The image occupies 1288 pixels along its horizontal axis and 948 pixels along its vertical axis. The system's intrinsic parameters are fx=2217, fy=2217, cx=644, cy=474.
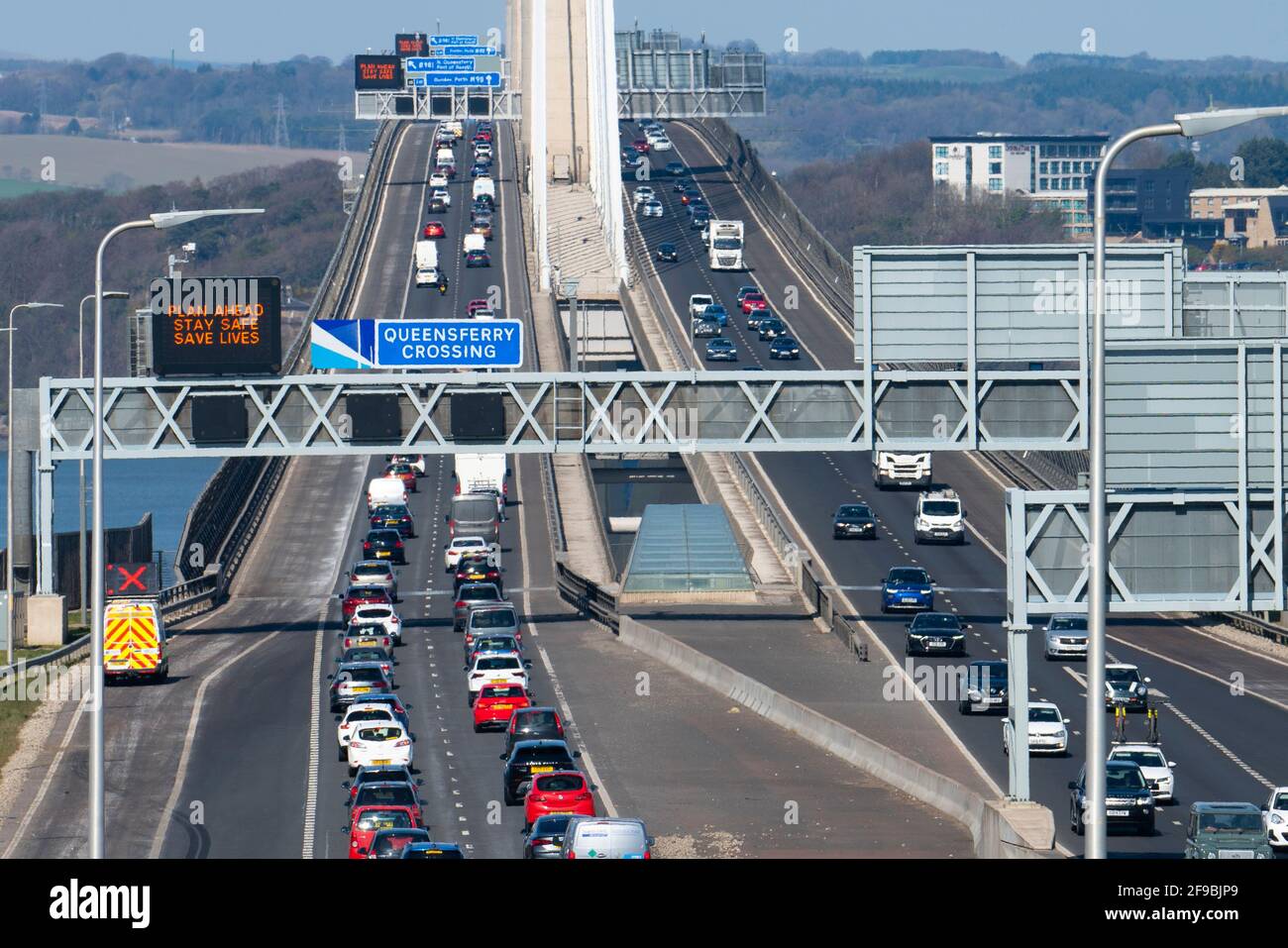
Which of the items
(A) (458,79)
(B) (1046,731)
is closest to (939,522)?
(B) (1046,731)

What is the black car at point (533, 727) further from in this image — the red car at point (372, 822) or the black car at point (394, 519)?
the black car at point (394, 519)

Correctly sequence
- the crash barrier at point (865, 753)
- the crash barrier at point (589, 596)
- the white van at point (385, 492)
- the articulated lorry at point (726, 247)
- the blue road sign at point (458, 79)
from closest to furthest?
the crash barrier at point (865, 753)
the crash barrier at point (589, 596)
the white van at point (385, 492)
the articulated lorry at point (726, 247)
the blue road sign at point (458, 79)

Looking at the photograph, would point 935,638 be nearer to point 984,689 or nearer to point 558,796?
point 984,689

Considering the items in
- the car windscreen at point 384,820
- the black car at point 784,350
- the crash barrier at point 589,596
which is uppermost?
the black car at point 784,350

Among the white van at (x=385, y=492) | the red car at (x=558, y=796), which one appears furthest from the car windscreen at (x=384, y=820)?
the white van at (x=385, y=492)
